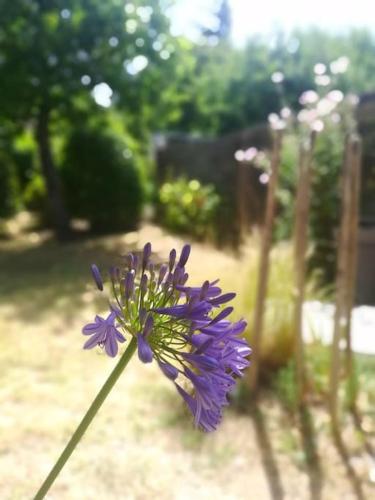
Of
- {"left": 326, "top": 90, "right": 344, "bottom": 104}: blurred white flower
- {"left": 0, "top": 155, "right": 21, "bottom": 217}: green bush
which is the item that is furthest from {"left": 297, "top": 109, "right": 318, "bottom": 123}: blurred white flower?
{"left": 0, "top": 155, "right": 21, "bottom": 217}: green bush

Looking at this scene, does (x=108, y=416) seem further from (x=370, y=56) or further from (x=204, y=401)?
(x=370, y=56)

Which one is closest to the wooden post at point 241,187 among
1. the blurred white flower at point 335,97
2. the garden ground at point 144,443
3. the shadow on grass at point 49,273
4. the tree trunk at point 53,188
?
the shadow on grass at point 49,273

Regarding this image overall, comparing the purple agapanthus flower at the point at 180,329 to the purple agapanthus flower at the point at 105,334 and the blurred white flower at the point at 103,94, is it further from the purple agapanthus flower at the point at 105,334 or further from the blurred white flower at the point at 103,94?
the blurred white flower at the point at 103,94

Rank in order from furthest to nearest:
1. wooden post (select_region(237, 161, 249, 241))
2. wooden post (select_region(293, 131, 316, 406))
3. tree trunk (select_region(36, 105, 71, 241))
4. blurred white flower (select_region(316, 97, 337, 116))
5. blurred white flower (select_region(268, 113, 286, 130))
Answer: tree trunk (select_region(36, 105, 71, 241)) < wooden post (select_region(237, 161, 249, 241)) < blurred white flower (select_region(316, 97, 337, 116)) < blurred white flower (select_region(268, 113, 286, 130)) < wooden post (select_region(293, 131, 316, 406))

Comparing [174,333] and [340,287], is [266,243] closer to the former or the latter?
[340,287]

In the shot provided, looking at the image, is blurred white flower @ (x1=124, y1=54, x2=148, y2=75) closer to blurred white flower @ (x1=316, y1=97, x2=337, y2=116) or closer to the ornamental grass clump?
blurred white flower @ (x1=316, y1=97, x2=337, y2=116)

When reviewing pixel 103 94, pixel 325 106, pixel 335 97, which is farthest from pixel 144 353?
pixel 103 94
